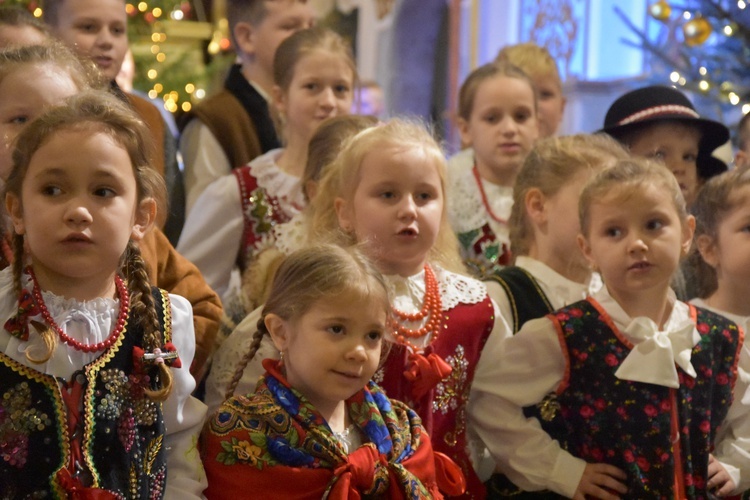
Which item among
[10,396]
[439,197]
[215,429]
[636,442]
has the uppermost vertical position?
[439,197]

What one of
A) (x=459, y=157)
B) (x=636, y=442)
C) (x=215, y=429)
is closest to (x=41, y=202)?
(x=215, y=429)

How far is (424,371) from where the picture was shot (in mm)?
2562

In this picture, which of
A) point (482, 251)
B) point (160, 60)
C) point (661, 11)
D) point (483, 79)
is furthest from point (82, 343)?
point (160, 60)

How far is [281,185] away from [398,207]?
3.02 feet

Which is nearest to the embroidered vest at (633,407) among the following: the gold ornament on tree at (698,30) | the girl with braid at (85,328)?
the girl with braid at (85,328)

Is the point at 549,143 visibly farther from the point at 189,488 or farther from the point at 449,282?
the point at 189,488

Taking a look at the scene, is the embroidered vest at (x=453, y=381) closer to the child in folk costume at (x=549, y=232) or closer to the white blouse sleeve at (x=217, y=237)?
the child in folk costume at (x=549, y=232)

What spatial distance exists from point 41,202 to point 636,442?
1503mm

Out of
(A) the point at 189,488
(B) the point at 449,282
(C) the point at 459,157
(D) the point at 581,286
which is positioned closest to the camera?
(A) the point at 189,488

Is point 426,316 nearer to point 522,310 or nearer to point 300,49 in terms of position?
point 522,310

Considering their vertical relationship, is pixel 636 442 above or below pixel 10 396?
below

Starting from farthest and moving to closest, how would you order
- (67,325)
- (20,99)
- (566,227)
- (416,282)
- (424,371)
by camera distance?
(566,227) → (416,282) → (424,371) → (20,99) → (67,325)

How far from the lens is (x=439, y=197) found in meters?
2.80

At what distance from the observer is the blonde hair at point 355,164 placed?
2.79 m
